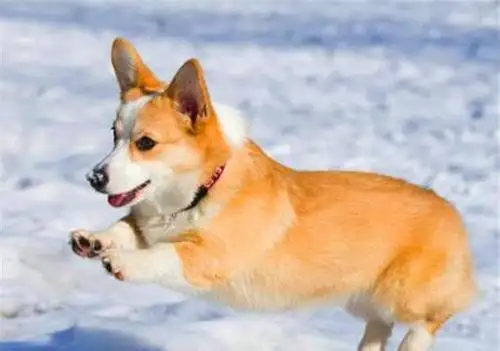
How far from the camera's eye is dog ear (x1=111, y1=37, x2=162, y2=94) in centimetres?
408

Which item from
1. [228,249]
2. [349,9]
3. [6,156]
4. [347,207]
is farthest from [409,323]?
[349,9]

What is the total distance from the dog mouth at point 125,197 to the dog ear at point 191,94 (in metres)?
0.31

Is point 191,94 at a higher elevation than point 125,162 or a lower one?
higher

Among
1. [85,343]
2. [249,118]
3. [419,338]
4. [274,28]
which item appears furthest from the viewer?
[274,28]

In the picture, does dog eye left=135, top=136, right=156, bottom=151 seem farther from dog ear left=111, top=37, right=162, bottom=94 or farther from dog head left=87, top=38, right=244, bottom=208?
dog ear left=111, top=37, right=162, bottom=94

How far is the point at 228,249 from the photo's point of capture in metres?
3.90

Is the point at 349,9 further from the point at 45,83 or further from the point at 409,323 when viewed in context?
the point at 409,323

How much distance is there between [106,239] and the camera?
3.73m

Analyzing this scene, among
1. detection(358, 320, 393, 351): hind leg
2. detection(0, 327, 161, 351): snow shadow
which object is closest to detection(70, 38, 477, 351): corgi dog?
detection(358, 320, 393, 351): hind leg

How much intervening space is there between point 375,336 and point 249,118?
4559 millimetres

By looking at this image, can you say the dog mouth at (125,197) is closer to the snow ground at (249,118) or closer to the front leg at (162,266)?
the front leg at (162,266)

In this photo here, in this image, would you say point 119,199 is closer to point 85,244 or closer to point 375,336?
point 85,244

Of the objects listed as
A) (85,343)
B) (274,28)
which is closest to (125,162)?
(85,343)

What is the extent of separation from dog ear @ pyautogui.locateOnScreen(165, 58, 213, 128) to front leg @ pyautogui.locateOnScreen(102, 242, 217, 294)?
457mm
